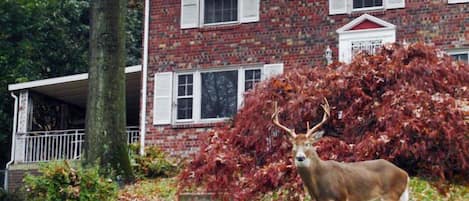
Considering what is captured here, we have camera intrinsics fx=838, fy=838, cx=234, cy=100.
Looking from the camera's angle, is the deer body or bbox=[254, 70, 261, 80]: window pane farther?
bbox=[254, 70, 261, 80]: window pane

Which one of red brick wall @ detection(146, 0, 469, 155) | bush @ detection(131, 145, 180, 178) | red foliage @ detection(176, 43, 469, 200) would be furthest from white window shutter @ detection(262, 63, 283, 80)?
red foliage @ detection(176, 43, 469, 200)

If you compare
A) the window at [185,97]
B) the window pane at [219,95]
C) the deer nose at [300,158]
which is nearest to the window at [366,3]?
the window pane at [219,95]

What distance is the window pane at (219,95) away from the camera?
2056cm

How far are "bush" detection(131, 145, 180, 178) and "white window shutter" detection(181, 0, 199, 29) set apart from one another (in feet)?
11.3

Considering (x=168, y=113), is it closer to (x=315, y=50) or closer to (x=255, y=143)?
(x=315, y=50)

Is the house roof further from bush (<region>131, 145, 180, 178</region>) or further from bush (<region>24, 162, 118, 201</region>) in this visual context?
bush (<region>24, 162, 118, 201</region>)

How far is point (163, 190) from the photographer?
655 inches

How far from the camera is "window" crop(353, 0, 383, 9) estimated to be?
19766mm

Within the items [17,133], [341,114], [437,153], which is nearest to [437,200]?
[437,153]

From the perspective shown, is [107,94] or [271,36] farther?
[271,36]

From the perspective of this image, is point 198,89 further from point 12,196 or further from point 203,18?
point 12,196

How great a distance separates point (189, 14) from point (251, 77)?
2.36m

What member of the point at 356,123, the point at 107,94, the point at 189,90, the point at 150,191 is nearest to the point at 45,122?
the point at 189,90

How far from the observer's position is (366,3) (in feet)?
65.2
